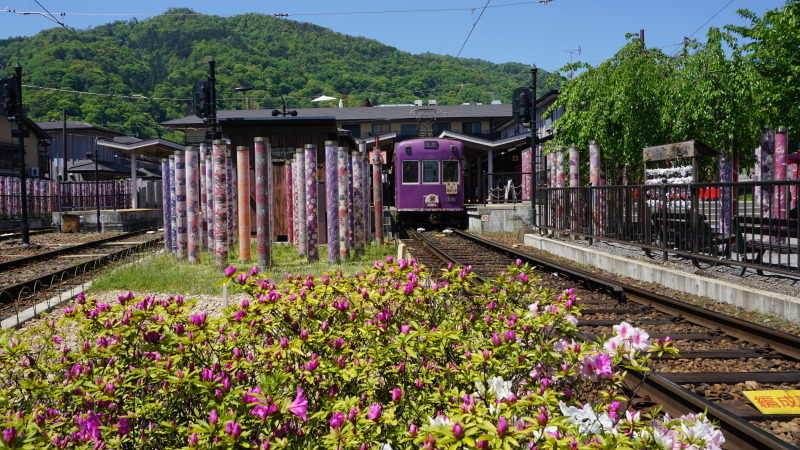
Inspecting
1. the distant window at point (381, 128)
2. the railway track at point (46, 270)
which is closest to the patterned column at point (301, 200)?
the railway track at point (46, 270)

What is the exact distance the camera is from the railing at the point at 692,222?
29.0ft

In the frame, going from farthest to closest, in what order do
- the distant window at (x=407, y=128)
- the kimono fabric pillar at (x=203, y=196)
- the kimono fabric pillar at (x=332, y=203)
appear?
the distant window at (x=407, y=128), the kimono fabric pillar at (x=203, y=196), the kimono fabric pillar at (x=332, y=203)

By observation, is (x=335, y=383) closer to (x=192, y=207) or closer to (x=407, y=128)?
(x=192, y=207)

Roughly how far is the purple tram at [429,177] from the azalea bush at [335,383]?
20266 mm

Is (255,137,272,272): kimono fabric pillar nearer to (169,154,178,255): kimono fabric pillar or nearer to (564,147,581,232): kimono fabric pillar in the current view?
(169,154,178,255): kimono fabric pillar

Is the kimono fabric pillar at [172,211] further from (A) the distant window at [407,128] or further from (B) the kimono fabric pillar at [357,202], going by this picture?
(A) the distant window at [407,128]

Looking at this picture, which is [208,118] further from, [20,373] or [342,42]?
[342,42]

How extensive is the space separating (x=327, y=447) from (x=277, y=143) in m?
14.7

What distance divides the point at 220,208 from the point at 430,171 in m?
13.4

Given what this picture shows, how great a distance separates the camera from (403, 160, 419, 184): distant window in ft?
80.3

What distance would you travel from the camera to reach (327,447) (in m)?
2.37

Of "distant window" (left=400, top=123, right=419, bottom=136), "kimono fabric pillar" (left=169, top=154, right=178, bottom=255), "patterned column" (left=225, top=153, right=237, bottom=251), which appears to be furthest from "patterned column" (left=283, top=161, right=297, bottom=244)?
"distant window" (left=400, top=123, right=419, bottom=136)

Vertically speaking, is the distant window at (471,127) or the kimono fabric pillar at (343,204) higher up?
the distant window at (471,127)

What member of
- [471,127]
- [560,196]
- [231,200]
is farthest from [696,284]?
[471,127]
